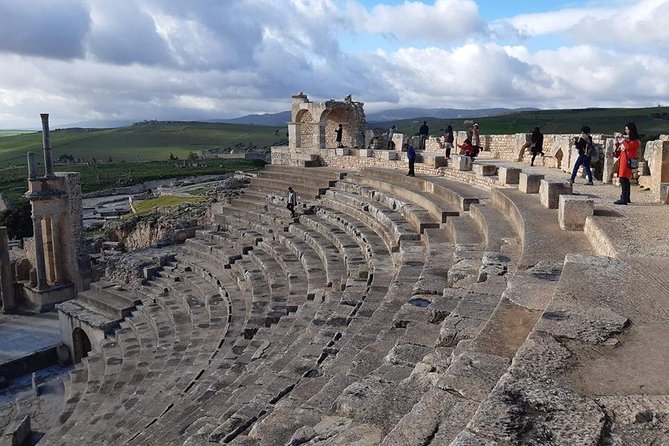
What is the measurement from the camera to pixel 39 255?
19.5 meters

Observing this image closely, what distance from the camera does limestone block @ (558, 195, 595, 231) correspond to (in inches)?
268

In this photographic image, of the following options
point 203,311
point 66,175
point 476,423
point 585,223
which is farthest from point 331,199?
point 476,423

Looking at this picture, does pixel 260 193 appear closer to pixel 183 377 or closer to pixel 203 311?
pixel 203 311

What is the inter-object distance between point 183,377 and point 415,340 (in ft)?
15.8

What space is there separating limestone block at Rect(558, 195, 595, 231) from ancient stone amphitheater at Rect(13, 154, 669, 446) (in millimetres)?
149

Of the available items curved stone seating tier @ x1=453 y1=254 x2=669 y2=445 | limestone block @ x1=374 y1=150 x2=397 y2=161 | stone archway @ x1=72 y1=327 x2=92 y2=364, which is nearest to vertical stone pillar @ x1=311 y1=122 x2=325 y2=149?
limestone block @ x1=374 y1=150 x2=397 y2=161

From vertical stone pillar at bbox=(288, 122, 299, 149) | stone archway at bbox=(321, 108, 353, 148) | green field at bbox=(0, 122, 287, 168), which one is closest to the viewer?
stone archway at bbox=(321, 108, 353, 148)

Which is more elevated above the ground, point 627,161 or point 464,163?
point 627,161

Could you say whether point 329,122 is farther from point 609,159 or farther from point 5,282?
point 609,159

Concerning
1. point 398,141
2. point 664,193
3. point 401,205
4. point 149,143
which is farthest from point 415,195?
Result: point 149,143

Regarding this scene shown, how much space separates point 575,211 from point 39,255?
1858 centimetres

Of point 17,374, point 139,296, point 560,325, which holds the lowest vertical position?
point 17,374

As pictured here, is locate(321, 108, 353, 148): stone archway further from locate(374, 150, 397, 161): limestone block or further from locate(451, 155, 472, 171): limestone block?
locate(451, 155, 472, 171): limestone block

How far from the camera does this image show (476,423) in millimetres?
2613
